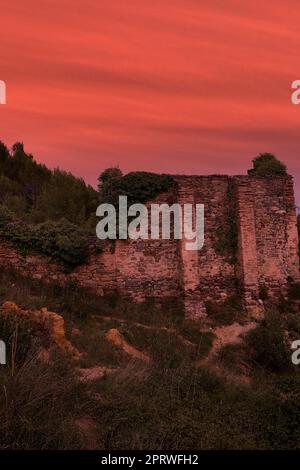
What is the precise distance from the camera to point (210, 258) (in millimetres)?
13258

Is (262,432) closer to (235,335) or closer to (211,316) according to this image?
(235,335)

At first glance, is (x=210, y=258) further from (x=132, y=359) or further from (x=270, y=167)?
(x=132, y=359)

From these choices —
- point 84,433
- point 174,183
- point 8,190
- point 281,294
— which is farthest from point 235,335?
point 8,190

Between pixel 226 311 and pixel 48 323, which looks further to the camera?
pixel 226 311

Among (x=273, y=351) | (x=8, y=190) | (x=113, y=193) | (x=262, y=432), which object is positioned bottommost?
(x=262, y=432)

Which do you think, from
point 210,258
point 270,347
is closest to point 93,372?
point 270,347

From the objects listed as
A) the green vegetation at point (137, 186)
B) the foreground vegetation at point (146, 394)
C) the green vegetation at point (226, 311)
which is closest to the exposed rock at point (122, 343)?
the foreground vegetation at point (146, 394)

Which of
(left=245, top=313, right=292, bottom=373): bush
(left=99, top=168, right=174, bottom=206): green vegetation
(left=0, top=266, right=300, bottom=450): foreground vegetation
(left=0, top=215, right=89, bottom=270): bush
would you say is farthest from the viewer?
(left=99, top=168, right=174, bottom=206): green vegetation

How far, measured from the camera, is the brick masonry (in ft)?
41.5

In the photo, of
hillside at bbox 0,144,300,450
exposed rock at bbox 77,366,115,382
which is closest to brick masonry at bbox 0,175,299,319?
hillside at bbox 0,144,300,450

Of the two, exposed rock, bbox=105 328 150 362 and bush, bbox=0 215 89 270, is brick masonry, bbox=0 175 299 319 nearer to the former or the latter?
bush, bbox=0 215 89 270

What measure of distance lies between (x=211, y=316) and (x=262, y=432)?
255 inches

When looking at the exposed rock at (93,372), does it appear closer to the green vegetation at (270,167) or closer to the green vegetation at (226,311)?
the green vegetation at (226,311)
